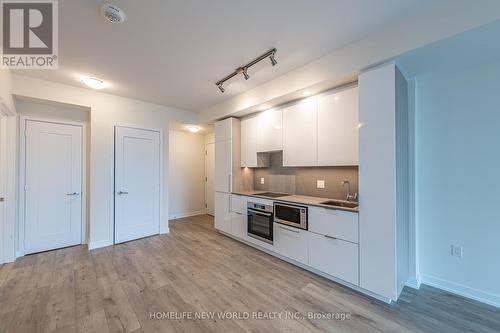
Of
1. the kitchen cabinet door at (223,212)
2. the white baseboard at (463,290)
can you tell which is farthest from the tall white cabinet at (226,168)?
the white baseboard at (463,290)

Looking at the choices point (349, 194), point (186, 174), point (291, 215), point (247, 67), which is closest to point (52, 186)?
point (186, 174)

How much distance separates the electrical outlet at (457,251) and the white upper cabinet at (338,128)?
1.38 meters

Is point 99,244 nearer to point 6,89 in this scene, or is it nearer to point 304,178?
point 6,89

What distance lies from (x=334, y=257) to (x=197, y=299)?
5.28 ft

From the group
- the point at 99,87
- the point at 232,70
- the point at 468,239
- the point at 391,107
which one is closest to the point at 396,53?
the point at 391,107

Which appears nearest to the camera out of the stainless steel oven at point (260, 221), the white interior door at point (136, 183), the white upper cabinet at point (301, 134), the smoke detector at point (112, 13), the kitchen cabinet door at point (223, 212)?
the smoke detector at point (112, 13)

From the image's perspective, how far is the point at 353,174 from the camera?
2877mm

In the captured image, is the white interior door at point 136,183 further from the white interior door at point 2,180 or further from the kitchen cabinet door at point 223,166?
the white interior door at point 2,180

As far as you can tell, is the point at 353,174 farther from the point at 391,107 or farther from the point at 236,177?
the point at 236,177

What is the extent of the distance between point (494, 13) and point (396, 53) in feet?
1.98

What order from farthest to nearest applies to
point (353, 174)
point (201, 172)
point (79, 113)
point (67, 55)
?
1. point (201, 172)
2. point (79, 113)
3. point (353, 174)
4. point (67, 55)

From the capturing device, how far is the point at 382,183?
2117 mm

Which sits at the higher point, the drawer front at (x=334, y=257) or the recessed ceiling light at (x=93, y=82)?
the recessed ceiling light at (x=93, y=82)

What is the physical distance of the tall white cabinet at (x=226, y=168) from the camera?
4090mm
